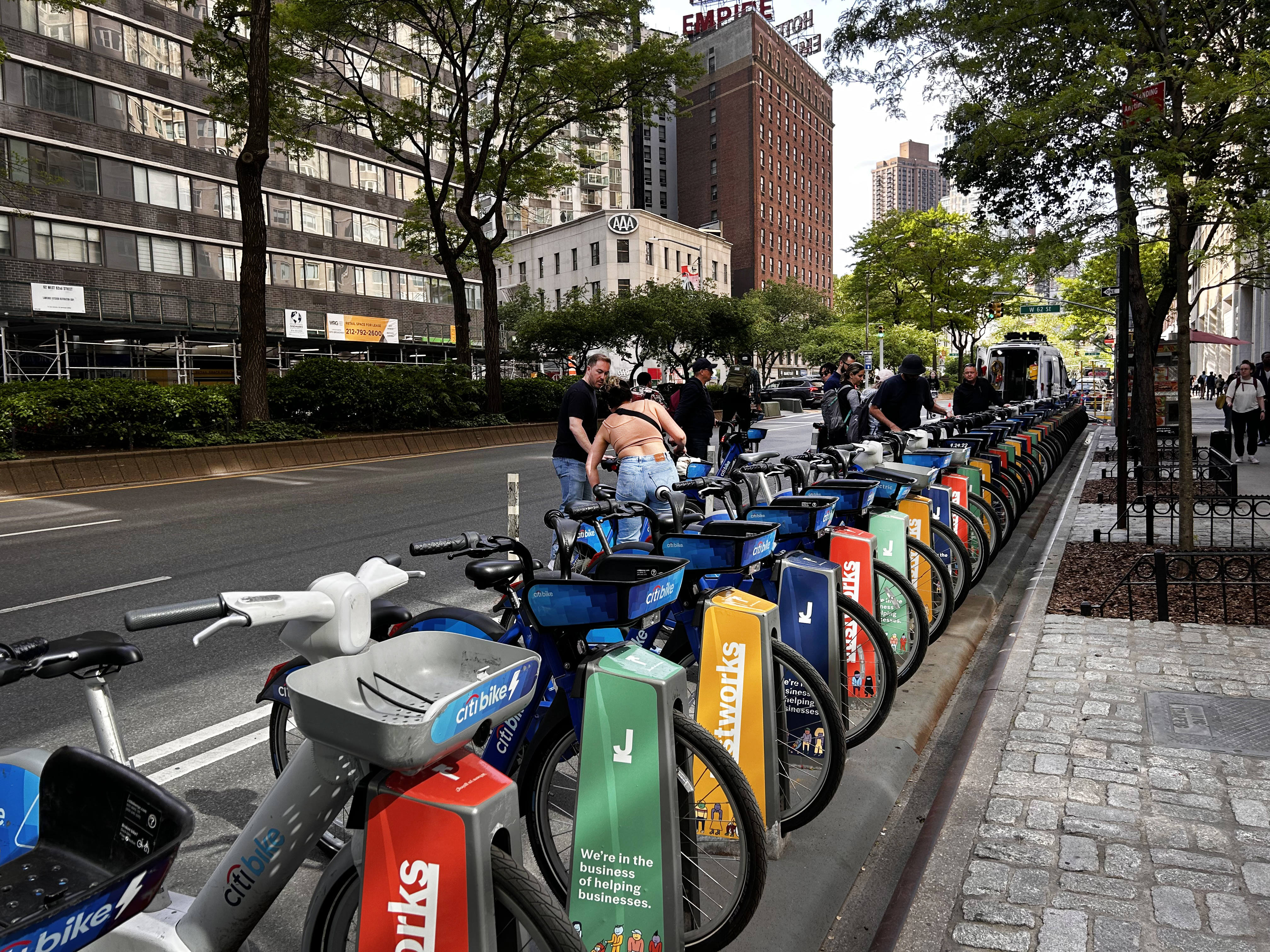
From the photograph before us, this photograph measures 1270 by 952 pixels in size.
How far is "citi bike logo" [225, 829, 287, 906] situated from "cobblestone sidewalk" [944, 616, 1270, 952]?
2.10 meters

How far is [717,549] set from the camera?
144 inches

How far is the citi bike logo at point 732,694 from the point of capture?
3350 millimetres

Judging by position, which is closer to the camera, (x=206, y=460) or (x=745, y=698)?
(x=745, y=698)

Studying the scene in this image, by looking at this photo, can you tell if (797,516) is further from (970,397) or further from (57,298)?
(57,298)

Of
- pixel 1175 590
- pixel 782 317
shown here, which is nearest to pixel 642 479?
Answer: pixel 1175 590

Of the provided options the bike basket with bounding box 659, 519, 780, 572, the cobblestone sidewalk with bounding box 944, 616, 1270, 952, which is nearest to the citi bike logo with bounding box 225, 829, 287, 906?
the bike basket with bounding box 659, 519, 780, 572

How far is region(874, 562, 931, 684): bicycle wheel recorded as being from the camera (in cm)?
499

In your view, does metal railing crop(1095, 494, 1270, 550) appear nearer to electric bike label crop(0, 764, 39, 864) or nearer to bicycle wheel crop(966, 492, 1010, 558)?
bicycle wheel crop(966, 492, 1010, 558)

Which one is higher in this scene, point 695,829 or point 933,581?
point 933,581

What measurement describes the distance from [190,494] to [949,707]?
39.8 ft

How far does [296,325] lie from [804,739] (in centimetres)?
4483

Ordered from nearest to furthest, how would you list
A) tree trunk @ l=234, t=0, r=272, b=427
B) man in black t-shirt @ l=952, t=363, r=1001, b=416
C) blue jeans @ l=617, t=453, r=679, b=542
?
blue jeans @ l=617, t=453, r=679, b=542 < man in black t-shirt @ l=952, t=363, r=1001, b=416 < tree trunk @ l=234, t=0, r=272, b=427

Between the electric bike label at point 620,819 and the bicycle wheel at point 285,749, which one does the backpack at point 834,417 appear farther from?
the electric bike label at point 620,819

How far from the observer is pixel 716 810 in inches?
115
